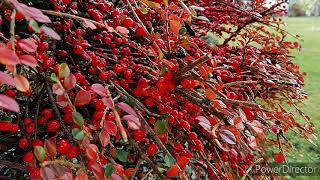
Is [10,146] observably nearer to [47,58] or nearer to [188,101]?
[47,58]

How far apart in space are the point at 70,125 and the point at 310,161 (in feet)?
14.3

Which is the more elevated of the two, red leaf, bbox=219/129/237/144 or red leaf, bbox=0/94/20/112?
red leaf, bbox=0/94/20/112

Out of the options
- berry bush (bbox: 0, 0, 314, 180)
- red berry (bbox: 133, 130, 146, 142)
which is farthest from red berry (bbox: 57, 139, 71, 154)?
red berry (bbox: 133, 130, 146, 142)

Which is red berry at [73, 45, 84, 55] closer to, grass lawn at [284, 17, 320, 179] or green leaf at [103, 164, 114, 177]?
green leaf at [103, 164, 114, 177]

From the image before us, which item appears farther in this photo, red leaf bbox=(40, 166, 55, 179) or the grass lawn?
the grass lawn

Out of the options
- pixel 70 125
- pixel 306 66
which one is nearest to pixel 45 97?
pixel 70 125

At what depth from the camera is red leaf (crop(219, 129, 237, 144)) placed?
117 cm

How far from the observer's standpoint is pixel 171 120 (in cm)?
125

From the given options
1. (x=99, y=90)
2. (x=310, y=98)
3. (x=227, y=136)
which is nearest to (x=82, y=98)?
(x=99, y=90)

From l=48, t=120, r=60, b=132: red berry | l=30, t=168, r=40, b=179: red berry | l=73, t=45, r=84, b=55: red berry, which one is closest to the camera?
l=30, t=168, r=40, b=179: red berry

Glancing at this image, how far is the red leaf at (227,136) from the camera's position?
45.9 inches

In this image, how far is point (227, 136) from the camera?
119 centimetres

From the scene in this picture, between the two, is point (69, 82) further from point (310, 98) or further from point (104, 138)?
point (310, 98)

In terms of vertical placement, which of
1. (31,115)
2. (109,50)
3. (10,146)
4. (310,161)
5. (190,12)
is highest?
(190,12)
